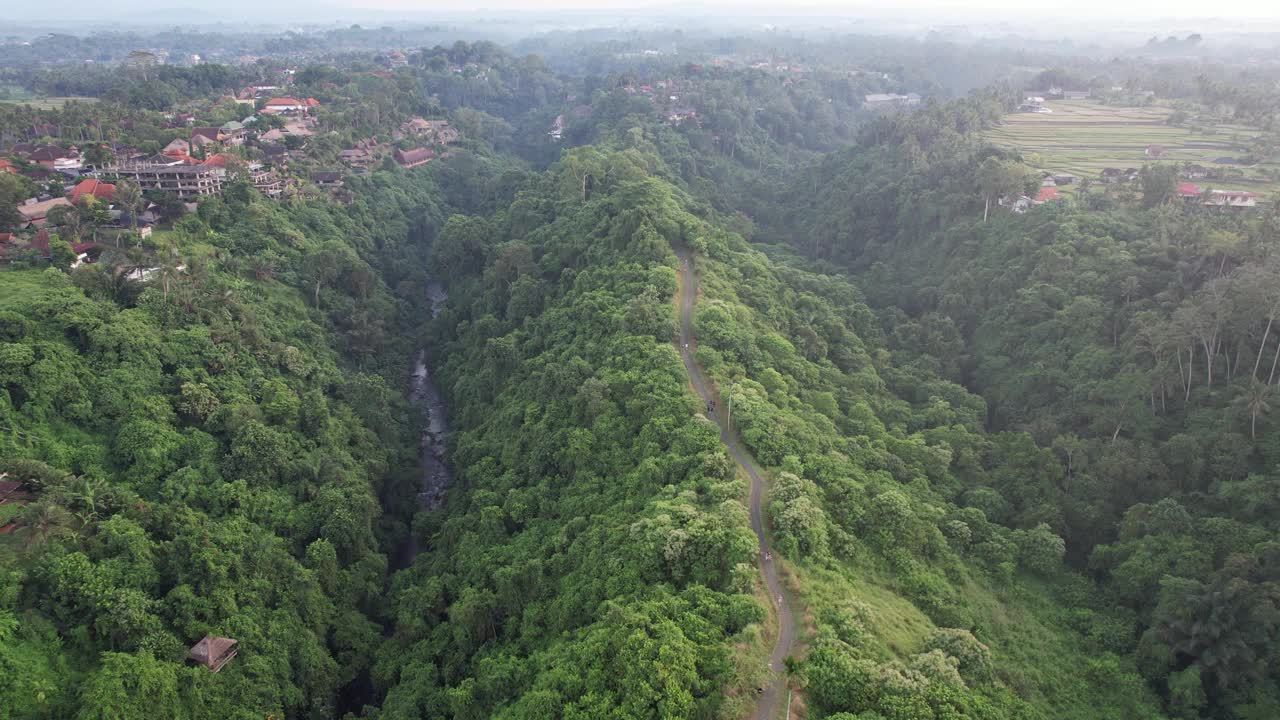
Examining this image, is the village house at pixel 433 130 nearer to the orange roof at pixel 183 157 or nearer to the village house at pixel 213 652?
the orange roof at pixel 183 157

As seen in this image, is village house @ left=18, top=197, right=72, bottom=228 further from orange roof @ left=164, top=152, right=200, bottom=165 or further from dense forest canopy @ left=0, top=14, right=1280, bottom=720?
orange roof @ left=164, top=152, right=200, bottom=165

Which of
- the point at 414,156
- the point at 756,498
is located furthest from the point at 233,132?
the point at 756,498

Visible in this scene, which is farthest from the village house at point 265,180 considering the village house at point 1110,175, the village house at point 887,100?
the village house at point 887,100

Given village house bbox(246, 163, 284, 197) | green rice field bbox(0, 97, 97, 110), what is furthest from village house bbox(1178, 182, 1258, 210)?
green rice field bbox(0, 97, 97, 110)

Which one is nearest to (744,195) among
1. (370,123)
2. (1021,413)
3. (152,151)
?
(370,123)

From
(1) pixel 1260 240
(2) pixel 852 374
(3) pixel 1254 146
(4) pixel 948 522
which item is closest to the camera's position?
(4) pixel 948 522

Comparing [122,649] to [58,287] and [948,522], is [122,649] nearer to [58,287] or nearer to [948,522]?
[58,287]
